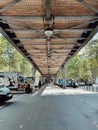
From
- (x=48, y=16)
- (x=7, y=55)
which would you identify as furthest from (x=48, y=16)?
(x=7, y=55)

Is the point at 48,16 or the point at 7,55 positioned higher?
the point at 7,55

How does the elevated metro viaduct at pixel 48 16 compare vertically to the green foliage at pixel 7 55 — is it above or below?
below

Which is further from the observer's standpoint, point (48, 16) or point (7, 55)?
point (7, 55)

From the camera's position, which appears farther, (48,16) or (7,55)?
(7,55)

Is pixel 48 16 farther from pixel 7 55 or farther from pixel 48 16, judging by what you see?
pixel 7 55

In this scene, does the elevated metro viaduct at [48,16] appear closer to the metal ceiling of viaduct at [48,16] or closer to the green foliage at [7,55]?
the metal ceiling of viaduct at [48,16]

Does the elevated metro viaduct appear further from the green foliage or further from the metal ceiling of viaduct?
the green foliage

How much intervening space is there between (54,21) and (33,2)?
3442 millimetres

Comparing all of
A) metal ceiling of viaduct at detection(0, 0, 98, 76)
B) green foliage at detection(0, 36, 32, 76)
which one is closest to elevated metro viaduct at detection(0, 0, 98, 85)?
metal ceiling of viaduct at detection(0, 0, 98, 76)

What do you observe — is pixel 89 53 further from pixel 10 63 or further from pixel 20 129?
pixel 20 129

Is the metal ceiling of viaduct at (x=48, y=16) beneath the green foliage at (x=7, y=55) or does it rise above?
beneath

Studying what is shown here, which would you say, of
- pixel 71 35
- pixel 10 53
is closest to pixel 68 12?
Result: pixel 71 35

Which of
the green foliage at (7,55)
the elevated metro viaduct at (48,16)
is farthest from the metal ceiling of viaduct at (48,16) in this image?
the green foliage at (7,55)

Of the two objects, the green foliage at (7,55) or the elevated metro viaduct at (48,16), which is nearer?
the elevated metro viaduct at (48,16)
